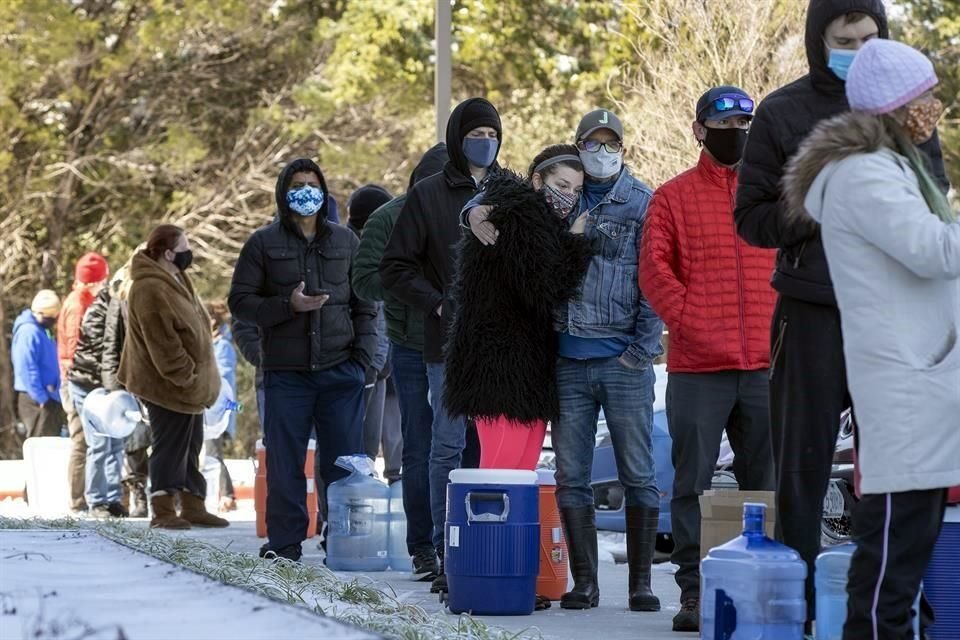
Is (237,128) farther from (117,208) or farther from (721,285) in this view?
(721,285)

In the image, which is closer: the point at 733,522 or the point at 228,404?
the point at 733,522

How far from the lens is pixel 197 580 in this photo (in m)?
6.56

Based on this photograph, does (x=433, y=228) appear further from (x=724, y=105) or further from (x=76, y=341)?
(x=76, y=341)

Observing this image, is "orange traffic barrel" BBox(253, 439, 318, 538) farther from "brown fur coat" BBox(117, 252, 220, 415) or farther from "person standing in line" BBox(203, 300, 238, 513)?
"person standing in line" BBox(203, 300, 238, 513)

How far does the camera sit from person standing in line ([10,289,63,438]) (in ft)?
60.5

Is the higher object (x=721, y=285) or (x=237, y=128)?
(x=237, y=128)

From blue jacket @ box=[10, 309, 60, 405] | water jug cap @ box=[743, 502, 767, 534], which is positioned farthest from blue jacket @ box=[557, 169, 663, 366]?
blue jacket @ box=[10, 309, 60, 405]

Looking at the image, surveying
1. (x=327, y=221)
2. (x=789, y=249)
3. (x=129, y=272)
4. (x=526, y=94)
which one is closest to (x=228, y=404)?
(x=129, y=272)

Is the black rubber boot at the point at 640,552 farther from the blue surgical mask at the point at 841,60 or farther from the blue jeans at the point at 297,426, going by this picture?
the blue jeans at the point at 297,426

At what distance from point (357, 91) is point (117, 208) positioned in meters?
4.20

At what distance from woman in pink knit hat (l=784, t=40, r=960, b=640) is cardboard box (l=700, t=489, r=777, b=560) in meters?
1.62

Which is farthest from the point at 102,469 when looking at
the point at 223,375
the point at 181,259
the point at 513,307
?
the point at 513,307

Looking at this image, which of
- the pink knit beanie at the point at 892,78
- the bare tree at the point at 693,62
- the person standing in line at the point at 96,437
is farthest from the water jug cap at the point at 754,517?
the bare tree at the point at 693,62

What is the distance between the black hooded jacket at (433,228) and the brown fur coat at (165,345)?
4.77m
